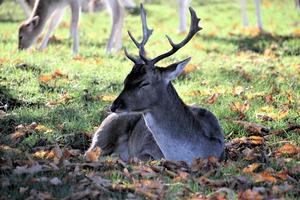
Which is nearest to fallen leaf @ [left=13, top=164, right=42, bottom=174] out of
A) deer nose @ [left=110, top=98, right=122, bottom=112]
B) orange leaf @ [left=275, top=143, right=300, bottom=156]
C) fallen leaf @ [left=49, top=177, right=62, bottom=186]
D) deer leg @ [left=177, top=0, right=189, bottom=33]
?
fallen leaf @ [left=49, top=177, right=62, bottom=186]

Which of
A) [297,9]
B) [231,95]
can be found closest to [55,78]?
[231,95]

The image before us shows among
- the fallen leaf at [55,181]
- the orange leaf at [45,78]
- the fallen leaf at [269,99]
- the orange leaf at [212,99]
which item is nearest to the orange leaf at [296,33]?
the fallen leaf at [269,99]

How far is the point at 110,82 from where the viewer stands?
9172mm

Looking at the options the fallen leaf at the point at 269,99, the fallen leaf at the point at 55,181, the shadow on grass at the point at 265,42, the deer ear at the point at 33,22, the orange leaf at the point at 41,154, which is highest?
the deer ear at the point at 33,22

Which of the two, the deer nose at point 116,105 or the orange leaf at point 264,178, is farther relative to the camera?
the deer nose at point 116,105

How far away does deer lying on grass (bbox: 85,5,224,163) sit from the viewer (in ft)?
20.4

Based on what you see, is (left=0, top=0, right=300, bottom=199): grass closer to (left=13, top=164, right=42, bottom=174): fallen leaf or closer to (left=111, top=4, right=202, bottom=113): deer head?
(left=13, top=164, right=42, bottom=174): fallen leaf

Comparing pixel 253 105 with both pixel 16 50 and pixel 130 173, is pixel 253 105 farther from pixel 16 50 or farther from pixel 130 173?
pixel 16 50

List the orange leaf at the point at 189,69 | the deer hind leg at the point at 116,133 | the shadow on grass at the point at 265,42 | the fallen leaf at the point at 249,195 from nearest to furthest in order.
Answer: the fallen leaf at the point at 249,195 → the deer hind leg at the point at 116,133 → the orange leaf at the point at 189,69 → the shadow on grass at the point at 265,42

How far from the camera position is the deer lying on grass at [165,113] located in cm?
621

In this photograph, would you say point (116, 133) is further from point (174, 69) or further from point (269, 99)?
point (269, 99)

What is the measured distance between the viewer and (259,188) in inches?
209

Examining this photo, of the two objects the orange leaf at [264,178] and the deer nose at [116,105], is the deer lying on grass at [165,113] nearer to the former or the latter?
the deer nose at [116,105]

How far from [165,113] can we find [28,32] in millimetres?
6524
